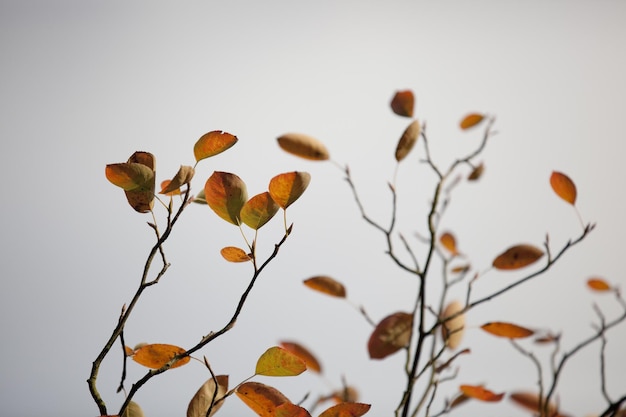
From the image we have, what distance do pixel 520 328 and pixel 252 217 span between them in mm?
259

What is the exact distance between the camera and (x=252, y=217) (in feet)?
1.10

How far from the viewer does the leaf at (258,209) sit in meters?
0.33

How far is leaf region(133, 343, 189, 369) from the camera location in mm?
319

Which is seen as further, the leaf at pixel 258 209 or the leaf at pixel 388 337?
the leaf at pixel 388 337

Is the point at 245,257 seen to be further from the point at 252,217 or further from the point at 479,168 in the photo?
the point at 479,168

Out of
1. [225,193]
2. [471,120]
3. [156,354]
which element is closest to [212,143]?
[225,193]

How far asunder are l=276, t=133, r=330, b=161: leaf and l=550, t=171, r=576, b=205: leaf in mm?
226

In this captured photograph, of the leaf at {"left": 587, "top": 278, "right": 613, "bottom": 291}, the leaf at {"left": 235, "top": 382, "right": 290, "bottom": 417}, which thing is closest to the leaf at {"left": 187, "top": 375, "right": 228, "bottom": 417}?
the leaf at {"left": 235, "top": 382, "right": 290, "bottom": 417}

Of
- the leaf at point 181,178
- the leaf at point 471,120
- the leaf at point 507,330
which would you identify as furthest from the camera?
the leaf at point 471,120

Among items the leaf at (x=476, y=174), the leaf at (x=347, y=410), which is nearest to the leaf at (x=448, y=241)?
the leaf at (x=476, y=174)

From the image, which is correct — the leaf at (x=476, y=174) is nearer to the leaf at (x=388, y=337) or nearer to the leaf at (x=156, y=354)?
the leaf at (x=388, y=337)

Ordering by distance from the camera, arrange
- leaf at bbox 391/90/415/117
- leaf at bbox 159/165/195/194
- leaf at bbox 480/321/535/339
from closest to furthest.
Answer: leaf at bbox 159/165/195/194
leaf at bbox 480/321/535/339
leaf at bbox 391/90/415/117

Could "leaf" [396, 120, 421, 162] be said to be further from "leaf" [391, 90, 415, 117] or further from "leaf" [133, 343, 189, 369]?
"leaf" [133, 343, 189, 369]

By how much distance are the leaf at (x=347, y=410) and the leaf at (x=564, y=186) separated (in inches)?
11.6
